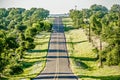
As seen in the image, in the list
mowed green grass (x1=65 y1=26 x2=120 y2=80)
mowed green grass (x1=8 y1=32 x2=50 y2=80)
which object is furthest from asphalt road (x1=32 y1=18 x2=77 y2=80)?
mowed green grass (x1=65 y1=26 x2=120 y2=80)

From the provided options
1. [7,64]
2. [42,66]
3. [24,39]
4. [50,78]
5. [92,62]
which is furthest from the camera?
[24,39]

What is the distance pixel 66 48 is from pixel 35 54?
48.3ft

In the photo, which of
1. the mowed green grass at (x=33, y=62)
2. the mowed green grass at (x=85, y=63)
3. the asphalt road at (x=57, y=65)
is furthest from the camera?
the mowed green grass at (x=33, y=62)

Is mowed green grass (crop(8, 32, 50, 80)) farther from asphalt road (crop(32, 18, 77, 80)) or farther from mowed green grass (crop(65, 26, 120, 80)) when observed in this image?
mowed green grass (crop(65, 26, 120, 80))

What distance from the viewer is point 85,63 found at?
116 m

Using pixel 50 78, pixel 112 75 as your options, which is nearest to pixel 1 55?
pixel 50 78

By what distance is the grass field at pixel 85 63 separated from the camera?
89812 millimetres

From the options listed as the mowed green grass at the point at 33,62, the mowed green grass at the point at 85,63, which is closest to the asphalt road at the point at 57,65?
the mowed green grass at the point at 33,62

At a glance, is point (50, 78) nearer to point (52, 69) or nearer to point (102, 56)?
point (52, 69)

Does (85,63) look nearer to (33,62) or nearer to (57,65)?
(57,65)

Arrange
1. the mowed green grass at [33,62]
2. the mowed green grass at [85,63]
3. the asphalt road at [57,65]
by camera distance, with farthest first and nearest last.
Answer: the mowed green grass at [33,62]
the mowed green grass at [85,63]
the asphalt road at [57,65]

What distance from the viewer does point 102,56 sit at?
106 metres

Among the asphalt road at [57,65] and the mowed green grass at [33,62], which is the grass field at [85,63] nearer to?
the asphalt road at [57,65]

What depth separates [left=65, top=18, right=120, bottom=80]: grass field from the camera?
295 ft
